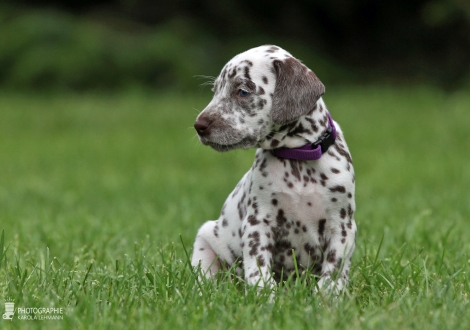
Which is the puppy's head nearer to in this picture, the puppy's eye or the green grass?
the puppy's eye

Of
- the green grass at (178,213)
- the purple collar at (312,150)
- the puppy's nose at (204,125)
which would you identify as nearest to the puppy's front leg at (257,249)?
the green grass at (178,213)

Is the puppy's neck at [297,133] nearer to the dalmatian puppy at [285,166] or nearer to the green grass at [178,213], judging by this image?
the dalmatian puppy at [285,166]

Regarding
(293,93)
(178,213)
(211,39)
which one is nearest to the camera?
(293,93)

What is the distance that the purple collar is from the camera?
381cm

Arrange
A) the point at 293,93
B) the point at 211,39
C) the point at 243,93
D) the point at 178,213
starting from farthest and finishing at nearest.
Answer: the point at 211,39 < the point at 178,213 < the point at 243,93 < the point at 293,93

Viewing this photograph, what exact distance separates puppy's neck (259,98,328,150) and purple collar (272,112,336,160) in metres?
0.02

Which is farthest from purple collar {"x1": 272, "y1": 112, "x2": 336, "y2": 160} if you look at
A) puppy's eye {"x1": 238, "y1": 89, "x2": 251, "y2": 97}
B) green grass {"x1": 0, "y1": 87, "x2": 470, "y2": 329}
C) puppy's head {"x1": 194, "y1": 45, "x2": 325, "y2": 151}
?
green grass {"x1": 0, "y1": 87, "x2": 470, "y2": 329}

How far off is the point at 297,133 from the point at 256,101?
0.90 ft

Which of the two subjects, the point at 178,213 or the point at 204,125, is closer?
the point at 204,125

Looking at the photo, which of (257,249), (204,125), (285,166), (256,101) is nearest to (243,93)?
(256,101)

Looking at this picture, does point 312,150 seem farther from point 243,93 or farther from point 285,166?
point 243,93

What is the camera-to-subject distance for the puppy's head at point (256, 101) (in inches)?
149

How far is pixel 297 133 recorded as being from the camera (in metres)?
3.89

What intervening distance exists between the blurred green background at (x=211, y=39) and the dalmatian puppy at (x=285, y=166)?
48.4ft
